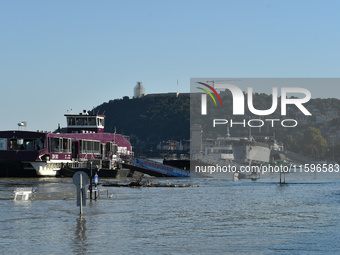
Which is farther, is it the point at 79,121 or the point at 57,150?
the point at 79,121

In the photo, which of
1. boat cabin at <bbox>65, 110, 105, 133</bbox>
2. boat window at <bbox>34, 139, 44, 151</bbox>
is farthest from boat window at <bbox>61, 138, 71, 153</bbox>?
boat cabin at <bbox>65, 110, 105, 133</bbox>

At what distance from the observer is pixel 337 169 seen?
647ft

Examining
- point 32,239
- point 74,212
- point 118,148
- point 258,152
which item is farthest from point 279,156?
point 32,239

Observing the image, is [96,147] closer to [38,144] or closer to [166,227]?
[38,144]

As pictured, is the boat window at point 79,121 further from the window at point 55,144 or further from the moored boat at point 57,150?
the window at point 55,144

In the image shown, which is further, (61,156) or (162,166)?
(162,166)

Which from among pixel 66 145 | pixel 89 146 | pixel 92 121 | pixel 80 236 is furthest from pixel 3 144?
pixel 80 236

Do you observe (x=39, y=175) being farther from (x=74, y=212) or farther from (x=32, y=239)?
(x=32, y=239)

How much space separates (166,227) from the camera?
3462 centimetres

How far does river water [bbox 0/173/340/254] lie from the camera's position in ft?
88.9

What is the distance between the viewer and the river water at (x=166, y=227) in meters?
27.1

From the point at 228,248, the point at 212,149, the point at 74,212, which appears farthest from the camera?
the point at 212,149

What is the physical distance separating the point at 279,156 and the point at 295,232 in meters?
145

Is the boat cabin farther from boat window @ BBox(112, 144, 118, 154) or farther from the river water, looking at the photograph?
the river water
